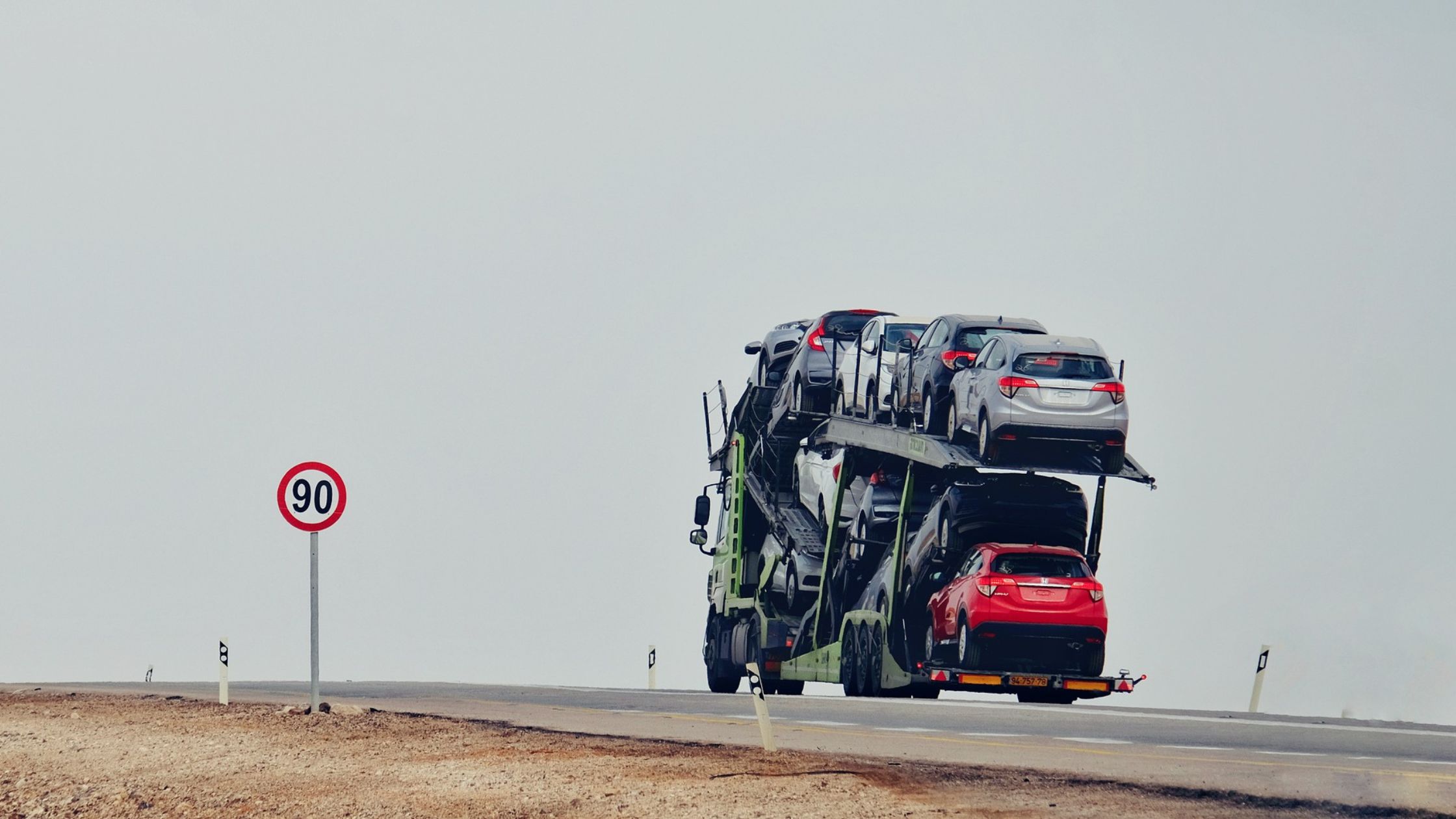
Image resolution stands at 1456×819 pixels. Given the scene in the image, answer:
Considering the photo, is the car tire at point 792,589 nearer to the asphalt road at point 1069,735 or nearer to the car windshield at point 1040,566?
the asphalt road at point 1069,735

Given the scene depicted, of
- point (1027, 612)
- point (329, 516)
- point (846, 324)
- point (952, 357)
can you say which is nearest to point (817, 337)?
point (846, 324)

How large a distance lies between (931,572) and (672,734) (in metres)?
7.84

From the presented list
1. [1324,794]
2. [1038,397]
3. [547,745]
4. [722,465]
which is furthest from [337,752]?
[722,465]

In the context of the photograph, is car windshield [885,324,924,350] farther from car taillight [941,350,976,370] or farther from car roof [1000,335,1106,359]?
car roof [1000,335,1106,359]

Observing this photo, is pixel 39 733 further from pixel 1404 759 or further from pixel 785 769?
pixel 1404 759

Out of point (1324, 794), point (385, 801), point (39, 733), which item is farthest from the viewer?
point (39, 733)

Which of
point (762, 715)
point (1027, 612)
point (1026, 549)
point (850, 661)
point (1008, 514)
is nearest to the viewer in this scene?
point (762, 715)

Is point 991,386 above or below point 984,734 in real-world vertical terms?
above

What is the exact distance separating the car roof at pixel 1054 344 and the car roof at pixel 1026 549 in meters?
2.57

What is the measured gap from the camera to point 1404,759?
13.5m

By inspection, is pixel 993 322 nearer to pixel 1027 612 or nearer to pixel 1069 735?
pixel 1027 612

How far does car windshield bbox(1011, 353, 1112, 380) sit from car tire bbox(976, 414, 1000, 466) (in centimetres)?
85

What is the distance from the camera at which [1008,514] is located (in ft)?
74.3

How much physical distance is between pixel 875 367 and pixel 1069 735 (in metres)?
10.3
